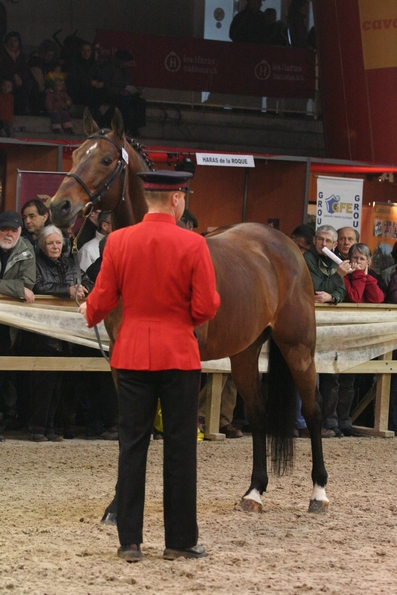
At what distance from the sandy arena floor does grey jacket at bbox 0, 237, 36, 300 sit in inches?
49.6

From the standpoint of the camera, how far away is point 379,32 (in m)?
14.1

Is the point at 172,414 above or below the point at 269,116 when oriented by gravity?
below

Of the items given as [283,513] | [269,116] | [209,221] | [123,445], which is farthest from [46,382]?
[269,116]

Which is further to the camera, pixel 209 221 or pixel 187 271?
pixel 209 221

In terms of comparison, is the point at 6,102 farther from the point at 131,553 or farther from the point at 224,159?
the point at 131,553

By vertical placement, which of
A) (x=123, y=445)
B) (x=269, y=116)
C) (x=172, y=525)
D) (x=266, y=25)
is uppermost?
(x=266, y=25)

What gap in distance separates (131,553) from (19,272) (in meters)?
3.68

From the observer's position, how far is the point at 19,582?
4.06 metres

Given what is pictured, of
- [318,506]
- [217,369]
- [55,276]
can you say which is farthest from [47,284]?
[318,506]

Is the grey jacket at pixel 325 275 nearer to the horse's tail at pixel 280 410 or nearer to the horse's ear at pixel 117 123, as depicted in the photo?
the horse's tail at pixel 280 410

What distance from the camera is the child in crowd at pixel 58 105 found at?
1546cm

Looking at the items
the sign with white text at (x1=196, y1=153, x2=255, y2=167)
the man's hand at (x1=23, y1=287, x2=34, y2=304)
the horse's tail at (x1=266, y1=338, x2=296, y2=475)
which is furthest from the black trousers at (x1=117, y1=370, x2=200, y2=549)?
the sign with white text at (x1=196, y1=153, x2=255, y2=167)

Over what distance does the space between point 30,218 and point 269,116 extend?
9569 mm

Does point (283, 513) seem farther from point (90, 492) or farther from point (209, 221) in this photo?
point (209, 221)
